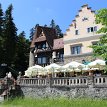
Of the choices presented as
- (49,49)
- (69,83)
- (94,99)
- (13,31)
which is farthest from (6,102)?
(13,31)

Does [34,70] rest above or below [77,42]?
below

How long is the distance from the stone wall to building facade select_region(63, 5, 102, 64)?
1864 cm

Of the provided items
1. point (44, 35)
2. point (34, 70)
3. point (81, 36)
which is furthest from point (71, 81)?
point (44, 35)

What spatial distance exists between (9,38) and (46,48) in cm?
773

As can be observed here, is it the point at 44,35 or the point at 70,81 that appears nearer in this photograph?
the point at 70,81

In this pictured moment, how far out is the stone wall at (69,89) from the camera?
101ft

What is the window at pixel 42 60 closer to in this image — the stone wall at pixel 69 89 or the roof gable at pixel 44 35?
the roof gable at pixel 44 35

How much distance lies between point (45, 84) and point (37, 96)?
1690 millimetres

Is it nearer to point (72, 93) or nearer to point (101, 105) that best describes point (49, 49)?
point (72, 93)

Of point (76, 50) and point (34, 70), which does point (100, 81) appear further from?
point (76, 50)

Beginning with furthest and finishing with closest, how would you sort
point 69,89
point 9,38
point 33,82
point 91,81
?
point 9,38, point 33,82, point 69,89, point 91,81

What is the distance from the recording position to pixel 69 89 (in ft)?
110

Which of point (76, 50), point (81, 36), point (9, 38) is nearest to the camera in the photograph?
point (81, 36)

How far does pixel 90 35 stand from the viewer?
55.2 m
